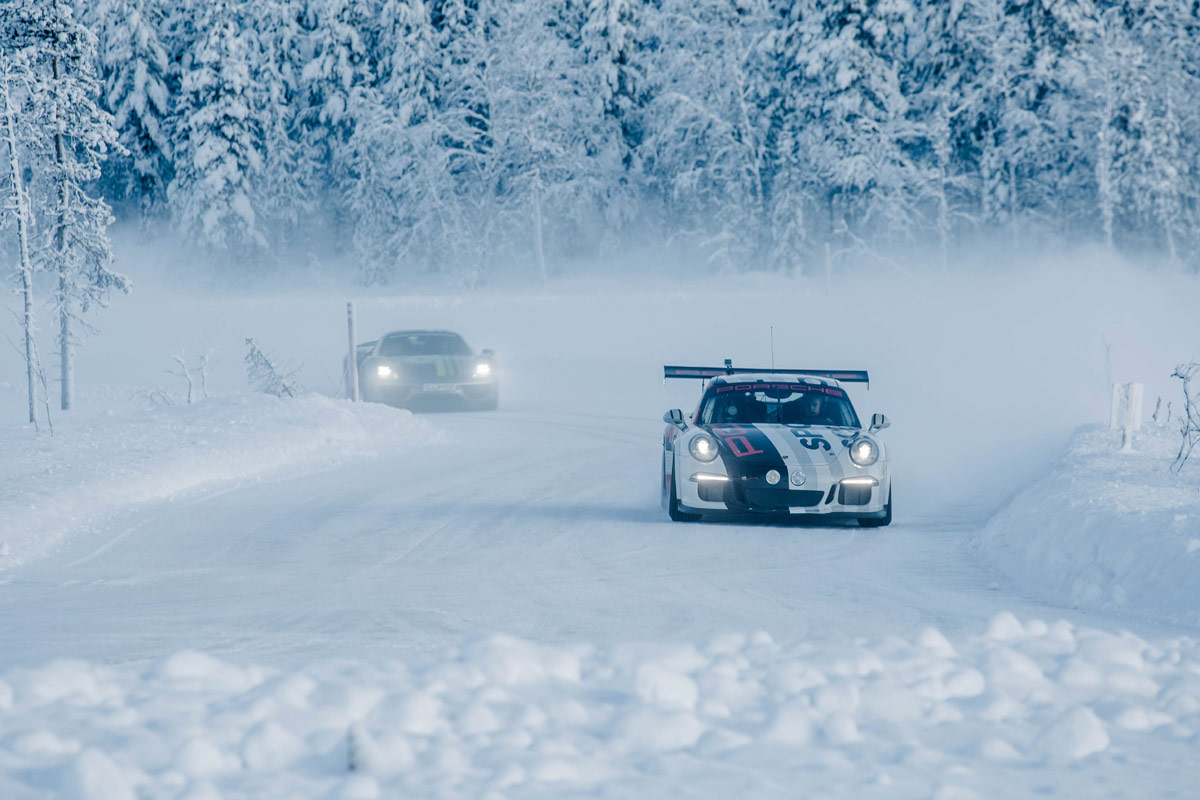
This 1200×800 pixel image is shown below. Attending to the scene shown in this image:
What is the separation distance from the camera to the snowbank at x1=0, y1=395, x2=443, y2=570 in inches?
401

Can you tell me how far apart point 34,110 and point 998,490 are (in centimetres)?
2332

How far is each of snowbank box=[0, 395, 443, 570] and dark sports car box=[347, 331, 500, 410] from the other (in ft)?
9.03

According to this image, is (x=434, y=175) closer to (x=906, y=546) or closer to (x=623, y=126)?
(x=623, y=126)

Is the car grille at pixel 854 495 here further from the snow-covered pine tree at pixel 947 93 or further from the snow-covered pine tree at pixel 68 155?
the snow-covered pine tree at pixel 947 93

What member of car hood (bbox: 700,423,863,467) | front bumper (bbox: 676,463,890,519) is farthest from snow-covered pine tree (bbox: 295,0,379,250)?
front bumper (bbox: 676,463,890,519)

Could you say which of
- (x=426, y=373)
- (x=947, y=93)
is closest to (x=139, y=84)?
(x=947, y=93)

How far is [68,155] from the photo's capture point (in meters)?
30.1

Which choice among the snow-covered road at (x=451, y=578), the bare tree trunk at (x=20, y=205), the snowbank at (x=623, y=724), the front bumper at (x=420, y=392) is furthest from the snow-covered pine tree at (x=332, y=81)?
the snowbank at (x=623, y=724)

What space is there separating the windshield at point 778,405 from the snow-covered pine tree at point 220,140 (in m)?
46.4

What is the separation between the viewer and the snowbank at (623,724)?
155 inches

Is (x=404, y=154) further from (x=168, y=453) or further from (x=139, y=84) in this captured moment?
(x=168, y=453)

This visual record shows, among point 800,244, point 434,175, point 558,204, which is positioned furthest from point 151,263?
point 800,244

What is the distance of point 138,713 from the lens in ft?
14.7

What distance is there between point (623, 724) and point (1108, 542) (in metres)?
4.54
